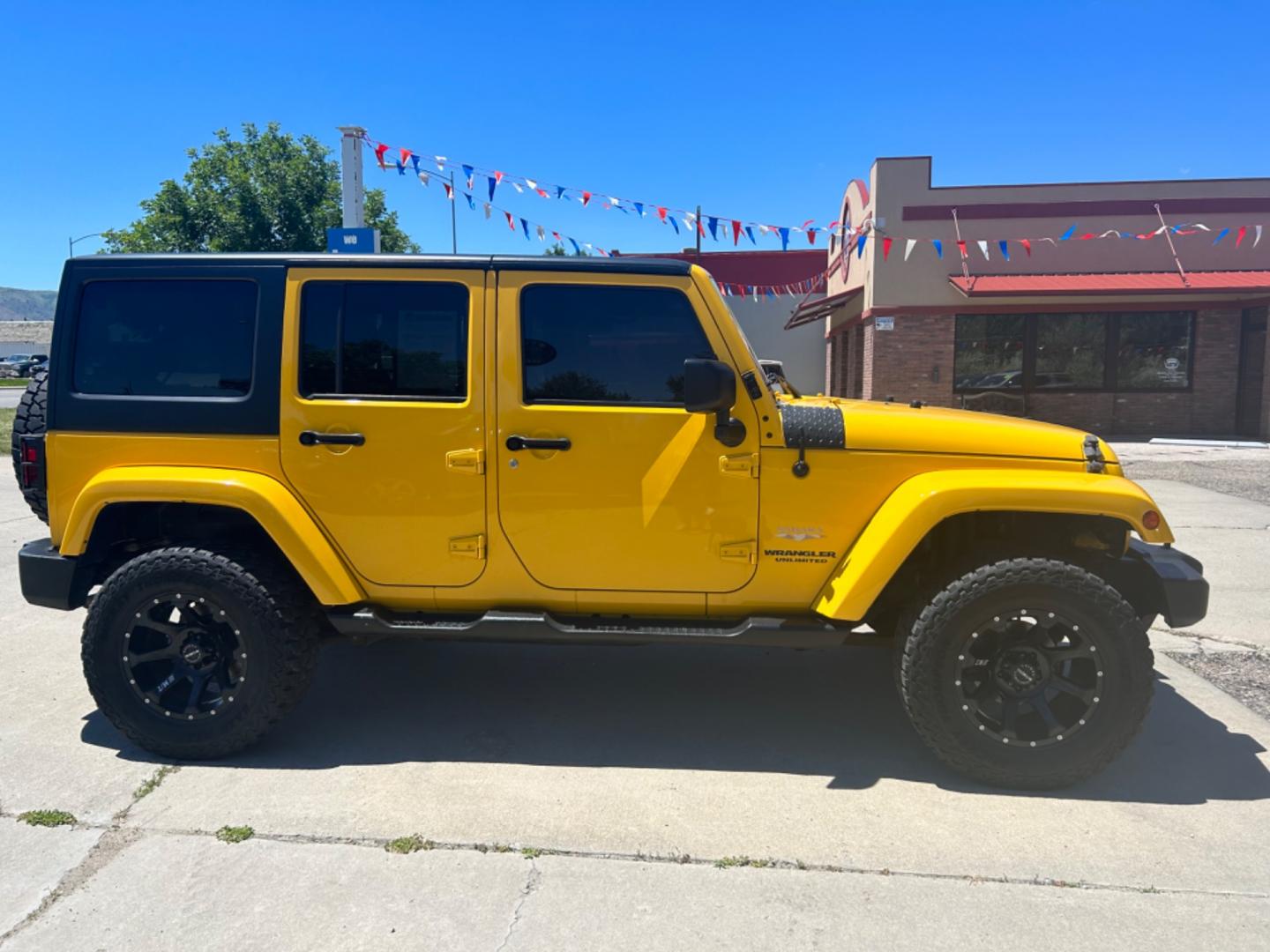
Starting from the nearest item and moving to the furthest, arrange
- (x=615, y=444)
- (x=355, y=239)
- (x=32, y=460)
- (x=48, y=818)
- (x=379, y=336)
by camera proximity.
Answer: (x=48, y=818), (x=615, y=444), (x=379, y=336), (x=32, y=460), (x=355, y=239)

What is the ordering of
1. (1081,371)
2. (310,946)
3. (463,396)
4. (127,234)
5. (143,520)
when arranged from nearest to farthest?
(310,946) → (463,396) → (143,520) → (1081,371) → (127,234)

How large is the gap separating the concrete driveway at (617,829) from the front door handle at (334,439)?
132 centimetres

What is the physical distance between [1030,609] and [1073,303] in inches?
628

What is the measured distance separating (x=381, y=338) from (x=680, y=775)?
7.06 feet

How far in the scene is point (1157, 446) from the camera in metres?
15.6

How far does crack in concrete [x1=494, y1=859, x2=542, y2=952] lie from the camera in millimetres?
2529

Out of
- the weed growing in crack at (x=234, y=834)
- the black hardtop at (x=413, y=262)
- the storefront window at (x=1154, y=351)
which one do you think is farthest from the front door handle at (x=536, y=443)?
the storefront window at (x=1154, y=351)

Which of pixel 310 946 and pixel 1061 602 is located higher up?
pixel 1061 602

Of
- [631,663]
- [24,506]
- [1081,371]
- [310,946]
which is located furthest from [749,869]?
[1081,371]

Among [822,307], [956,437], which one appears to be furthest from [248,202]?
[956,437]

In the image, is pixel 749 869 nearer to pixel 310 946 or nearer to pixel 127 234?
pixel 310 946

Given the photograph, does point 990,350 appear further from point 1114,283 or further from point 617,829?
point 617,829

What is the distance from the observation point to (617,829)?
3.12 m

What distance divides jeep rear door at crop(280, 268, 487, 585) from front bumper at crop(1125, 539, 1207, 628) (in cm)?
267
